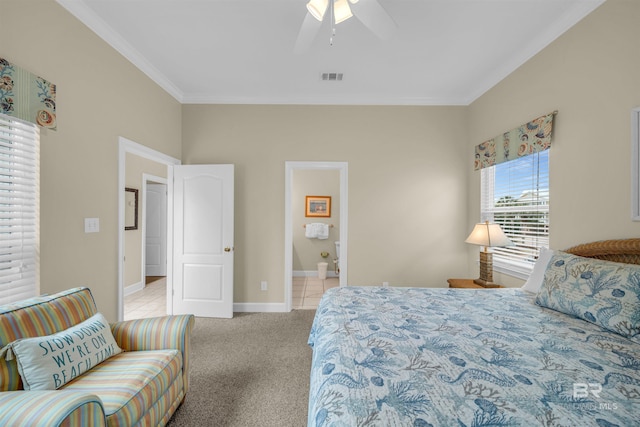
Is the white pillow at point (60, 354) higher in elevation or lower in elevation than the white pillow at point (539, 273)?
lower

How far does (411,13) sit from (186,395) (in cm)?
333

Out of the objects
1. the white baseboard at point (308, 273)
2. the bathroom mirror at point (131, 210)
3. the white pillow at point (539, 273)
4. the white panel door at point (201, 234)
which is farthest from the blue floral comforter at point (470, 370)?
the bathroom mirror at point (131, 210)

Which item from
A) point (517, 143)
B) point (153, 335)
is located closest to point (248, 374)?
point (153, 335)

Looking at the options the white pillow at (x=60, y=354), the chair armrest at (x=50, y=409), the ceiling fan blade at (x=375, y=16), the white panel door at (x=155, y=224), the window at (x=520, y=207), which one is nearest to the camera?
the chair armrest at (x=50, y=409)

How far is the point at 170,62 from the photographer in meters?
2.75

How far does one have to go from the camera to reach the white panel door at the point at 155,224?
542 cm

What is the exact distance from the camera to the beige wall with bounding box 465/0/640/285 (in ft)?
5.61

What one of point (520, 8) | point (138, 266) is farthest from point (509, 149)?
point (138, 266)

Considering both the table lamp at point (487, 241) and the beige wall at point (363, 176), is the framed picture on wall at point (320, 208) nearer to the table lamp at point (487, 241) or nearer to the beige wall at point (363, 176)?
the beige wall at point (363, 176)

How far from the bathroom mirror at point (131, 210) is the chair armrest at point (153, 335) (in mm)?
3328

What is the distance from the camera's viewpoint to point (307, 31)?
1727mm

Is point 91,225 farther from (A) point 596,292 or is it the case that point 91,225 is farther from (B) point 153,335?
(A) point 596,292

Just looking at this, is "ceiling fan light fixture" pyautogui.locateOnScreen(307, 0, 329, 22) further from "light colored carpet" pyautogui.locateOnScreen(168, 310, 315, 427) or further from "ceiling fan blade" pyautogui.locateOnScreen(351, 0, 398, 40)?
"light colored carpet" pyautogui.locateOnScreen(168, 310, 315, 427)

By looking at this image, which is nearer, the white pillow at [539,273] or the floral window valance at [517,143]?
the white pillow at [539,273]
